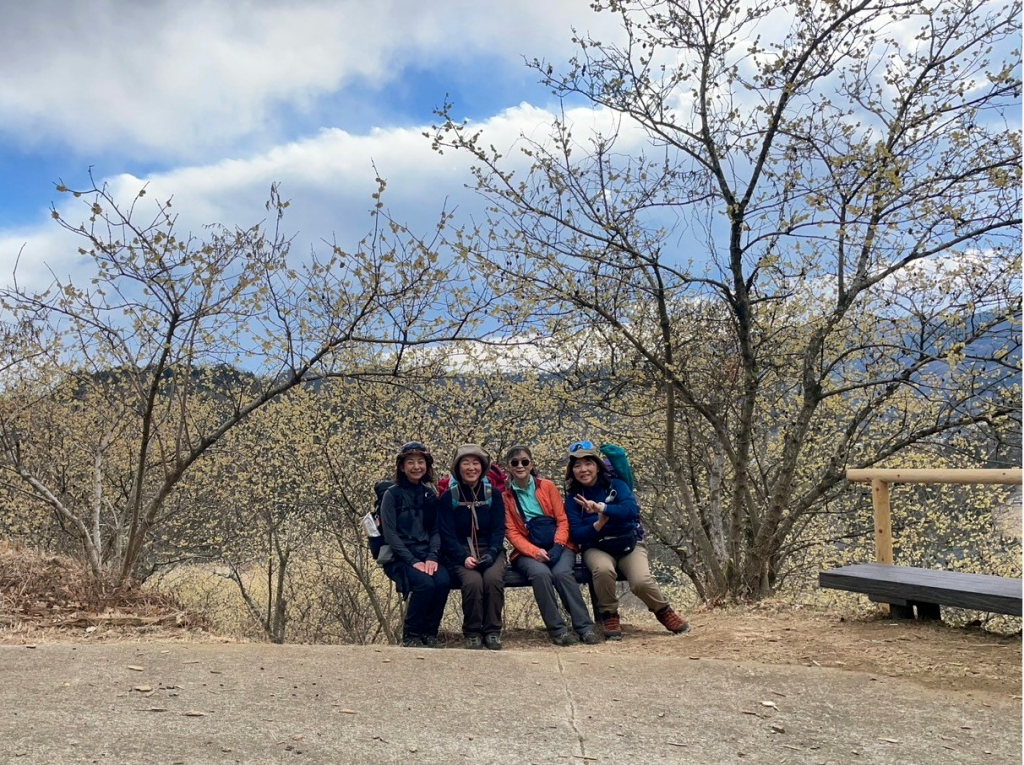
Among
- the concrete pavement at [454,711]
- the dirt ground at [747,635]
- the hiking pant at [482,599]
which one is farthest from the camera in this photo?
the hiking pant at [482,599]

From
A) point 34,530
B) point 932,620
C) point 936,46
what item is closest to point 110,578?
point 932,620

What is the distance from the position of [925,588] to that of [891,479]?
2.46 ft

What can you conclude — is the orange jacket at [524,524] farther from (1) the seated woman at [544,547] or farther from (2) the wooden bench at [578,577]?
(2) the wooden bench at [578,577]

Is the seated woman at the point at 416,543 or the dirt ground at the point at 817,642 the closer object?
the dirt ground at the point at 817,642

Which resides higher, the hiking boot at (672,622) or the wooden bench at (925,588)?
the wooden bench at (925,588)

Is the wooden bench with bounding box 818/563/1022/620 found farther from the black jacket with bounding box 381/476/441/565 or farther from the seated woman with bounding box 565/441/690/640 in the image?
the black jacket with bounding box 381/476/441/565

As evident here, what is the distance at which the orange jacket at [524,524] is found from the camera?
17.8 feet

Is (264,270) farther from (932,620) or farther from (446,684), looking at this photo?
(932,620)

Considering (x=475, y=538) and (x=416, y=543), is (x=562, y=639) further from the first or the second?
(x=416, y=543)

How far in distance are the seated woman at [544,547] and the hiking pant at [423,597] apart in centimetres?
58

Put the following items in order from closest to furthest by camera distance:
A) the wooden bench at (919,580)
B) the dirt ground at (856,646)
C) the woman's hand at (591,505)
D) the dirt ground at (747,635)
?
the dirt ground at (856,646) → the dirt ground at (747,635) → the wooden bench at (919,580) → the woman's hand at (591,505)

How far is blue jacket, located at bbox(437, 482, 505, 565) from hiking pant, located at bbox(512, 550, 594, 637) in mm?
272

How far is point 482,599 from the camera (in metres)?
5.12

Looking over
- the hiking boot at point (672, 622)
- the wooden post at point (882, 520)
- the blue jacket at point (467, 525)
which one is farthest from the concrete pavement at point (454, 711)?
the wooden post at point (882, 520)
